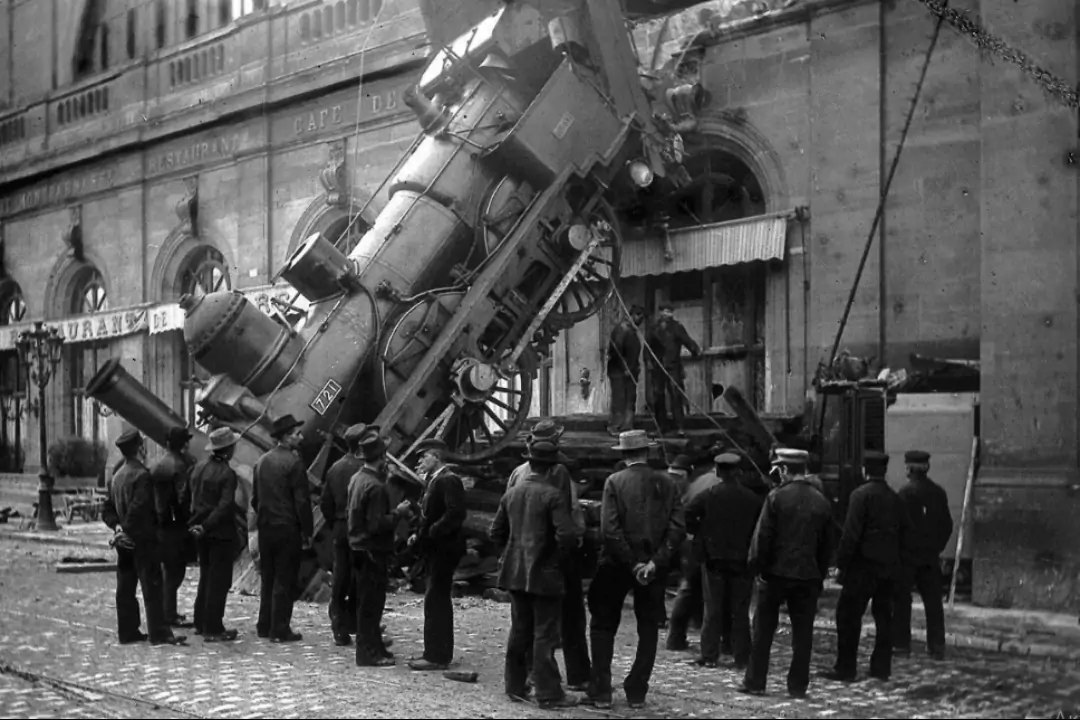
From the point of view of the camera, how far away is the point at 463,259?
48.1ft

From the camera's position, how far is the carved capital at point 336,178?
71.2 ft

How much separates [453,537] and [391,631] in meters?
2.26

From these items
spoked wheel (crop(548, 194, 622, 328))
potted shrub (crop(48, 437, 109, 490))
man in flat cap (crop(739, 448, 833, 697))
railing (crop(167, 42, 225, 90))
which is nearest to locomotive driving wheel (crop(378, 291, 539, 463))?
spoked wheel (crop(548, 194, 622, 328))

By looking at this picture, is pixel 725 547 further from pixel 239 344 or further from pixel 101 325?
pixel 101 325

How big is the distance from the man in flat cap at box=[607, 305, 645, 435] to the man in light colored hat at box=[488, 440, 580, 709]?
6799 millimetres

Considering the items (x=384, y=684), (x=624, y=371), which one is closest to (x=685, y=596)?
(x=384, y=684)

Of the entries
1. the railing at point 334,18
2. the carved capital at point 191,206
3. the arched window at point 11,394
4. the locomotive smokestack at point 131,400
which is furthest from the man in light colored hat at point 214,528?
the arched window at point 11,394

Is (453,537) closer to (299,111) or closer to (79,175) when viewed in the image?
(299,111)

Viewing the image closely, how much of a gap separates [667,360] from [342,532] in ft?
19.9

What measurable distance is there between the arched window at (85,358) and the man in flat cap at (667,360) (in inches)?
632

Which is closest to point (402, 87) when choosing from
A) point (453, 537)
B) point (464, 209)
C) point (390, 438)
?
point (464, 209)

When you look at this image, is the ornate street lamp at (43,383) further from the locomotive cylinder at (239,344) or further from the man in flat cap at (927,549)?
the man in flat cap at (927,549)

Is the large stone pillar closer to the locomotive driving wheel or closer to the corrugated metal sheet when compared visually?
the corrugated metal sheet

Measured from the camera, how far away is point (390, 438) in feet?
45.2
